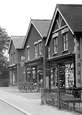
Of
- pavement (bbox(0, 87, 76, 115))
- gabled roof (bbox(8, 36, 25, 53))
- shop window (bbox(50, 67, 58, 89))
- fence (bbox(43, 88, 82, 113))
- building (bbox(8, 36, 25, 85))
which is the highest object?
gabled roof (bbox(8, 36, 25, 53))

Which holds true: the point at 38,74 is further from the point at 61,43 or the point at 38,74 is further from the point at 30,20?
the point at 61,43

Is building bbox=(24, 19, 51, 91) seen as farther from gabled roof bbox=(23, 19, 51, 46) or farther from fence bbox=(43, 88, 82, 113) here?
fence bbox=(43, 88, 82, 113)

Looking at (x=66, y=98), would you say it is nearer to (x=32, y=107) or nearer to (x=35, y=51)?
(x=32, y=107)

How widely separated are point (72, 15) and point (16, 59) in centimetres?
2409

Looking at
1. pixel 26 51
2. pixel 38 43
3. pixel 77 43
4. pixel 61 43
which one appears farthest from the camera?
pixel 26 51

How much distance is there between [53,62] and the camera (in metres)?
29.3

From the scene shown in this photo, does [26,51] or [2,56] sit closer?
[26,51]

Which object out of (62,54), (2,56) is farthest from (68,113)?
(2,56)

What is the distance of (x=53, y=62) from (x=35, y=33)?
9.15 m

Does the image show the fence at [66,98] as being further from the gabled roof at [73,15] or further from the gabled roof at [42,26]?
the gabled roof at [42,26]

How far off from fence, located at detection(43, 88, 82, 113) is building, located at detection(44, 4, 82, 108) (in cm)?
417

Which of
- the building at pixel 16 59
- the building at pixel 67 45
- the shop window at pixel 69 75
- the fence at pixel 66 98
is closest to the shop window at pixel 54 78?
the building at pixel 67 45

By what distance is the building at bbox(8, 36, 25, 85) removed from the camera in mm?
48312

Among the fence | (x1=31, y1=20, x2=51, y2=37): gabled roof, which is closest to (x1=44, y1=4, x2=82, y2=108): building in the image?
(x1=31, y1=20, x2=51, y2=37): gabled roof
